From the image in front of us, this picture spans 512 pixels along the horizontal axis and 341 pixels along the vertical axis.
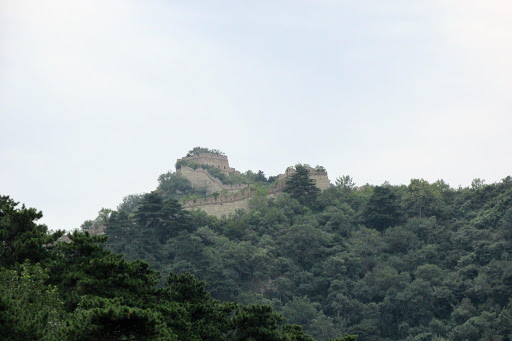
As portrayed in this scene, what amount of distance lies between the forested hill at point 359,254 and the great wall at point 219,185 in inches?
63.9

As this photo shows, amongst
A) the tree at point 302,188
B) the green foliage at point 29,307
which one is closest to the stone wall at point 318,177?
the tree at point 302,188

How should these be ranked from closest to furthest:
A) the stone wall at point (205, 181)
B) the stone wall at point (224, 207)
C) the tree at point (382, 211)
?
the tree at point (382, 211), the stone wall at point (224, 207), the stone wall at point (205, 181)

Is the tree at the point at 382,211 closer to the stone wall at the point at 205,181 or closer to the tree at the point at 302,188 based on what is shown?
the tree at the point at 302,188

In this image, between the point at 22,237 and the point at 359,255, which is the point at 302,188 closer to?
the point at 359,255

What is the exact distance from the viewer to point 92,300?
2114cm

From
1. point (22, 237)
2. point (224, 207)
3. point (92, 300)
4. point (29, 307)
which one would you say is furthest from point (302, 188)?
point (92, 300)

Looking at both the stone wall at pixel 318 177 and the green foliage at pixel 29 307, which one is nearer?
the green foliage at pixel 29 307

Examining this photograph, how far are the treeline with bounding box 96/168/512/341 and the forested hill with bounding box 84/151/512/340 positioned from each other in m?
0.07

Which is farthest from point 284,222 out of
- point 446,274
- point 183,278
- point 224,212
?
point 183,278

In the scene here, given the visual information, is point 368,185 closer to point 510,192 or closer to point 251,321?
point 510,192

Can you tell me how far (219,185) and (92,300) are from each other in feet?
181

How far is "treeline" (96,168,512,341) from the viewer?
48.7 meters

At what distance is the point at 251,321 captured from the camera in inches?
1062

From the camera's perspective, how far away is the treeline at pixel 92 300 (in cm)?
1969
